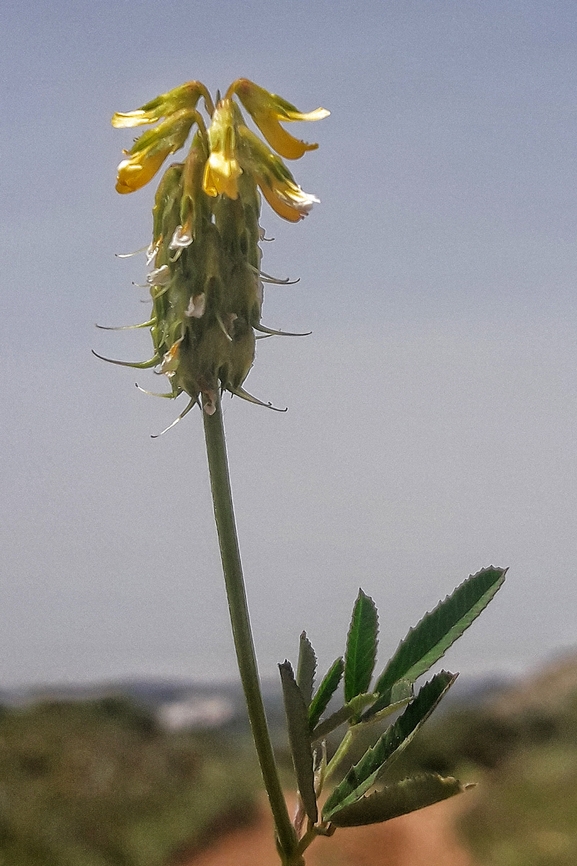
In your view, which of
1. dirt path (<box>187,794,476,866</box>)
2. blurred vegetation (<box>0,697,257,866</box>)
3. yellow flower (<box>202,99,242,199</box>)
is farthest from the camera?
blurred vegetation (<box>0,697,257,866</box>)

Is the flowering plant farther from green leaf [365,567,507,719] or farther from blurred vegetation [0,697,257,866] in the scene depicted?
blurred vegetation [0,697,257,866]

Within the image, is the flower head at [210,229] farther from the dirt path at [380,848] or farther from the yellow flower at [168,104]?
the dirt path at [380,848]

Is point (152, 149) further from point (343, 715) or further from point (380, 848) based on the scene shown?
point (380, 848)

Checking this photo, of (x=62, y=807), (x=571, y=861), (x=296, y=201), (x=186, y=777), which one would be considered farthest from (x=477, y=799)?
(x=296, y=201)

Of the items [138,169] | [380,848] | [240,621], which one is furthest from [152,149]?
[380,848]

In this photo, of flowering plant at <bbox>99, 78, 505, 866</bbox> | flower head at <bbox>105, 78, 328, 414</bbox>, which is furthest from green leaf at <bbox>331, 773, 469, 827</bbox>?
flower head at <bbox>105, 78, 328, 414</bbox>

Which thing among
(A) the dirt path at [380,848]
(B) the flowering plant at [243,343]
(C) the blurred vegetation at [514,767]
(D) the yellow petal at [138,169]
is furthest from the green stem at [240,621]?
(C) the blurred vegetation at [514,767]

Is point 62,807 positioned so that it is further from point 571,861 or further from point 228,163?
point 228,163
